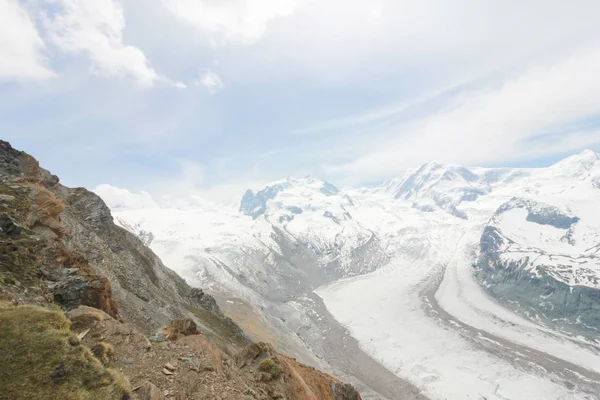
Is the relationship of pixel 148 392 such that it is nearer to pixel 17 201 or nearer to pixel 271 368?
pixel 271 368

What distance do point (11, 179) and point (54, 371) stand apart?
2790 cm

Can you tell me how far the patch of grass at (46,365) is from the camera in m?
9.01

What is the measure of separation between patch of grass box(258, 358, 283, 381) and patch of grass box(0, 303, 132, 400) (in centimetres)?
1139

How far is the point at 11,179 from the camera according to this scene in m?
29.1

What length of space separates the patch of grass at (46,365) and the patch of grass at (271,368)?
11393 mm

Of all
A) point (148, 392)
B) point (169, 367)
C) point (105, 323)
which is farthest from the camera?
point (105, 323)

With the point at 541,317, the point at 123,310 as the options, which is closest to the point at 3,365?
the point at 123,310

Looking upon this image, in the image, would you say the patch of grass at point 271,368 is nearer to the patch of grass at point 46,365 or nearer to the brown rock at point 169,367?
the brown rock at point 169,367

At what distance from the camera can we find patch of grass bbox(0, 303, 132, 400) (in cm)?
901

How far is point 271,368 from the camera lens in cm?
2069

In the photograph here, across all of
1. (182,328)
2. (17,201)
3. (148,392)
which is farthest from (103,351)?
(17,201)

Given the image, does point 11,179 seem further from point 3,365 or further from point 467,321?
point 467,321

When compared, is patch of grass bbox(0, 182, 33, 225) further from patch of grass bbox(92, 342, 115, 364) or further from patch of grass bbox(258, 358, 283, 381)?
patch of grass bbox(258, 358, 283, 381)

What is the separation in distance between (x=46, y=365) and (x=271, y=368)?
1370cm
